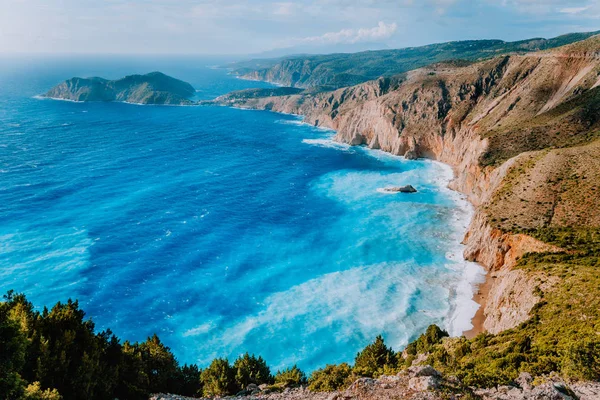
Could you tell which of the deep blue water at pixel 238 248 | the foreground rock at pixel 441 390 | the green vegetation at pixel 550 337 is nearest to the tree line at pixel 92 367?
the foreground rock at pixel 441 390

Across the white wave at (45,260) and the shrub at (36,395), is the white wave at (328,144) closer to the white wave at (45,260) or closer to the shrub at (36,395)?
the white wave at (45,260)

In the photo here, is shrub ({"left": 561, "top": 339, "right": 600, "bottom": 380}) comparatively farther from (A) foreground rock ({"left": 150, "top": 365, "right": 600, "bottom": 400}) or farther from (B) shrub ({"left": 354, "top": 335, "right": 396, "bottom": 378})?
(B) shrub ({"left": 354, "top": 335, "right": 396, "bottom": 378})

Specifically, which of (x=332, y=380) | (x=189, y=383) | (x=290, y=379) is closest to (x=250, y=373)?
(x=290, y=379)

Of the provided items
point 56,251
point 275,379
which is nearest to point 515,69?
point 275,379

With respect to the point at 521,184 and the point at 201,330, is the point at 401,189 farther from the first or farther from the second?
the point at 201,330

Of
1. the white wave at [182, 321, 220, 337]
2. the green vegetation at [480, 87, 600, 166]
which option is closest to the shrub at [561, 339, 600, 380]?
the white wave at [182, 321, 220, 337]

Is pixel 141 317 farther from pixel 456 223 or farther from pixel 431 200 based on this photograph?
pixel 431 200

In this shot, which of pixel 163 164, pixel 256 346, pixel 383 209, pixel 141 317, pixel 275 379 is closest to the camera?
pixel 275 379
